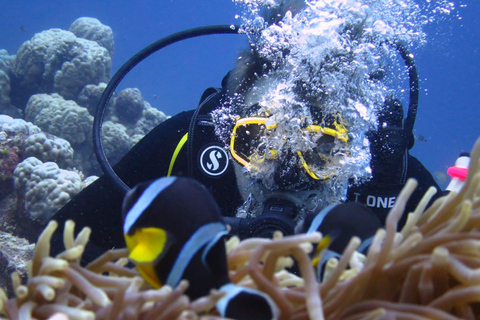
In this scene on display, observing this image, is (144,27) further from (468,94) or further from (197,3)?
(468,94)

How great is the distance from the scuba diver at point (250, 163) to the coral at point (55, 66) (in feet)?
22.1

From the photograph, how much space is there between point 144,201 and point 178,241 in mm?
117

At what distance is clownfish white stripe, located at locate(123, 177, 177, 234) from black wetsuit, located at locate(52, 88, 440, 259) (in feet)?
6.10

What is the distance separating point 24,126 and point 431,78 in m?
73.3

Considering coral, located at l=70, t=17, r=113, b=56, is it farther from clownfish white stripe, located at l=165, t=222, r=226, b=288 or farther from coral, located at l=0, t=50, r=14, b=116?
clownfish white stripe, located at l=165, t=222, r=226, b=288

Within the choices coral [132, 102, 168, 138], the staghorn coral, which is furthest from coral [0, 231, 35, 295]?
coral [132, 102, 168, 138]

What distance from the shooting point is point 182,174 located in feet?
9.82

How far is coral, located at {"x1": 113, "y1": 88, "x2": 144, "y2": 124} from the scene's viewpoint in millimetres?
9500

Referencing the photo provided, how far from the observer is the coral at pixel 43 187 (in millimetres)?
4152

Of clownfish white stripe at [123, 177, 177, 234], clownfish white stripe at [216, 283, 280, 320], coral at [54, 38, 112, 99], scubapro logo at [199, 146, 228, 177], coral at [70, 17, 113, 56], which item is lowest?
clownfish white stripe at [216, 283, 280, 320]

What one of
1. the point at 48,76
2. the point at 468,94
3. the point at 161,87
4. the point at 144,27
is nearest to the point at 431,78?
the point at 468,94

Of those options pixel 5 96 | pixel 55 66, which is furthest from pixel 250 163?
pixel 5 96

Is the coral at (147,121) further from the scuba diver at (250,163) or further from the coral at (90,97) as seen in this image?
the scuba diver at (250,163)

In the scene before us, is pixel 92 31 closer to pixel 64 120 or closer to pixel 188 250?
pixel 64 120
